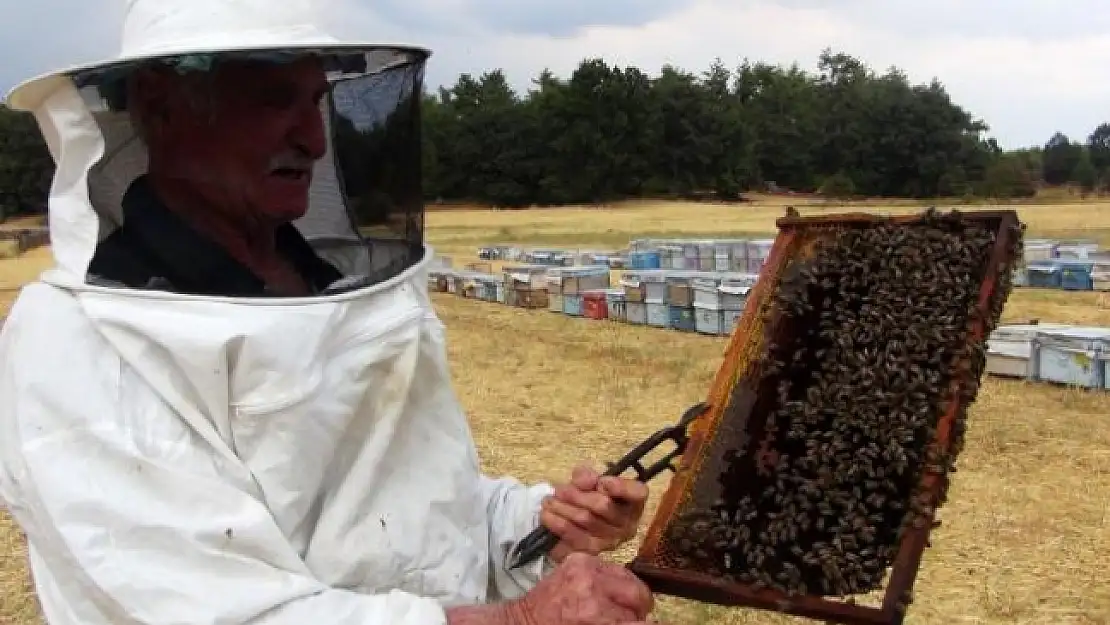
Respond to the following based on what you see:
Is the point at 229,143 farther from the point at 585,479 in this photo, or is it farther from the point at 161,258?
the point at 585,479

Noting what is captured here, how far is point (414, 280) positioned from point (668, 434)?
65 centimetres

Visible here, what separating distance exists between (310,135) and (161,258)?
15.8 inches

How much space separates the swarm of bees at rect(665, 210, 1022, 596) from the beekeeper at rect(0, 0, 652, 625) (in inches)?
12.7

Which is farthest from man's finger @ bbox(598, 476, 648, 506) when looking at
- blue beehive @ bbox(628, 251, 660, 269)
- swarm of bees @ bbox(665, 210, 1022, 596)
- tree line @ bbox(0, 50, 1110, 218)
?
tree line @ bbox(0, 50, 1110, 218)

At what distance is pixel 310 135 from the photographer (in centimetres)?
209

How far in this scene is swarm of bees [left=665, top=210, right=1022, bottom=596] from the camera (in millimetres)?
2262

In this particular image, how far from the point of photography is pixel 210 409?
174 cm

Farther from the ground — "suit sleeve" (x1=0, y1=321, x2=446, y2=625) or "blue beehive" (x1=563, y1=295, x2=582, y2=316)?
"suit sleeve" (x1=0, y1=321, x2=446, y2=625)

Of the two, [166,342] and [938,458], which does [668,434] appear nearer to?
[938,458]

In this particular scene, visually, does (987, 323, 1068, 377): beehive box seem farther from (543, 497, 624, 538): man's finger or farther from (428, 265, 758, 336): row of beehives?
(543, 497, 624, 538): man's finger

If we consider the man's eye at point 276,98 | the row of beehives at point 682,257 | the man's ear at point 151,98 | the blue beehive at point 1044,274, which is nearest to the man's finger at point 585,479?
the man's eye at point 276,98

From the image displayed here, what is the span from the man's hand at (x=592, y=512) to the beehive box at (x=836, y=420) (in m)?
0.08

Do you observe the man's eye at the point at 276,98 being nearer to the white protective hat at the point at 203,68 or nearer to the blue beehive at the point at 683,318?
the white protective hat at the point at 203,68

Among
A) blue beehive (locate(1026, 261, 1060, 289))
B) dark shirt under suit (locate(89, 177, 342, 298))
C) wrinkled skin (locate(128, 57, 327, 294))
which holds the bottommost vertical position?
blue beehive (locate(1026, 261, 1060, 289))
